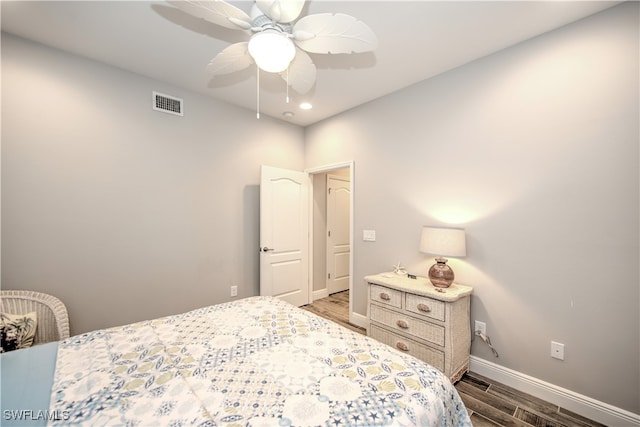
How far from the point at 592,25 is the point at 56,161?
4.08m

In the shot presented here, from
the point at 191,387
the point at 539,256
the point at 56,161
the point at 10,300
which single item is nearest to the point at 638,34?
the point at 539,256

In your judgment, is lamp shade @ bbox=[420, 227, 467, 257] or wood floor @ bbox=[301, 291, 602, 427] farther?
lamp shade @ bbox=[420, 227, 467, 257]

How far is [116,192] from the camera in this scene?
249cm

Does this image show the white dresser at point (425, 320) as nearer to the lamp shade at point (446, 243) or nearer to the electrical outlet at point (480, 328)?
the electrical outlet at point (480, 328)

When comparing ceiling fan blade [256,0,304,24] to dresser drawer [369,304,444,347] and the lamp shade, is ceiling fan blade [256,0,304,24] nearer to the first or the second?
the lamp shade

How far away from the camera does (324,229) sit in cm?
439

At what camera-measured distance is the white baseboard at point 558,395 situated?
1691 millimetres

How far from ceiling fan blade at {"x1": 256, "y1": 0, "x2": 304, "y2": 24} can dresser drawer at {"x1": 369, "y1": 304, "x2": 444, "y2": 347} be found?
2265mm

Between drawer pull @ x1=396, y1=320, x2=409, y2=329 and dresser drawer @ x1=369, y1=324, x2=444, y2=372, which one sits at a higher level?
drawer pull @ x1=396, y1=320, x2=409, y2=329

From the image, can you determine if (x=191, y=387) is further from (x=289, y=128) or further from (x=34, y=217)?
(x=289, y=128)

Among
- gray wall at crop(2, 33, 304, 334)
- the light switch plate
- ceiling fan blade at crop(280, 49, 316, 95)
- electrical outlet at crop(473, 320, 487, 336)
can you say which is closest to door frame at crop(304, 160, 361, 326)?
the light switch plate

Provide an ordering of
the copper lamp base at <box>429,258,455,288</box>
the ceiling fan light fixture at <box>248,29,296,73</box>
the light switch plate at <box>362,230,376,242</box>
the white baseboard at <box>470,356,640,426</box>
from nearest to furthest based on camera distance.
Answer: the ceiling fan light fixture at <box>248,29,296,73</box> < the white baseboard at <box>470,356,640,426</box> < the copper lamp base at <box>429,258,455,288</box> < the light switch plate at <box>362,230,376,242</box>

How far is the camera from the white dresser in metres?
2.07

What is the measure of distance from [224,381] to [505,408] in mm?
1952
